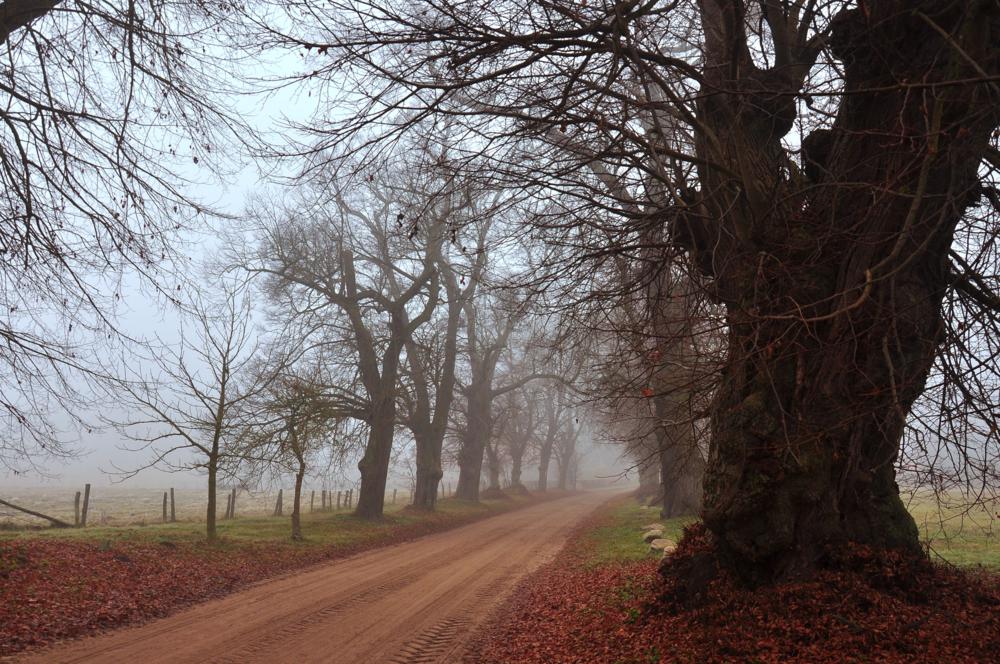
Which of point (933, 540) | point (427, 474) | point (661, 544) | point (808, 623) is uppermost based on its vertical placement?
point (427, 474)

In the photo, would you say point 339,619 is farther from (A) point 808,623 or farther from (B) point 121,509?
(B) point 121,509

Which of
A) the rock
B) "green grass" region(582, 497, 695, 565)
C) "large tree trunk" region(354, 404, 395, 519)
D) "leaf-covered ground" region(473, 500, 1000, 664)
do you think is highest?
"large tree trunk" region(354, 404, 395, 519)

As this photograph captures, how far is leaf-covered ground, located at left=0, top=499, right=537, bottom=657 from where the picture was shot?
7176 millimetres

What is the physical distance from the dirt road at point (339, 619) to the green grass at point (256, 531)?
110 inches

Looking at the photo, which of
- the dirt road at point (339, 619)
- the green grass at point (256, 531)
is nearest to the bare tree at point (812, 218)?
the dirt road at point (339, 619)

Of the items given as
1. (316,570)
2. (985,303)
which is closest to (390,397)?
(316,570)

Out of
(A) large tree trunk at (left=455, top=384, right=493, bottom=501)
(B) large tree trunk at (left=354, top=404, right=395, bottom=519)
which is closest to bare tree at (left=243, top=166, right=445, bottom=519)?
(B) large tree trunk at (left=354, top=404, right=395, bottom=519)

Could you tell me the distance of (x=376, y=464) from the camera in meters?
21.1

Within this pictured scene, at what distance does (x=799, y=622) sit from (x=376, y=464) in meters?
17.9

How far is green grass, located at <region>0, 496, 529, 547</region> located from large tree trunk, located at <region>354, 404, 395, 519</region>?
1.76 feet

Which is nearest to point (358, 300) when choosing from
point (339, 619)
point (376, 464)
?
point (376, 464)

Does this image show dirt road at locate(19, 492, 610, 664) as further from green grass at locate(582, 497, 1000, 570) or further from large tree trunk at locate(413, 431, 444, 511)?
large tree trunk at locate(413, 431, 444, 511)

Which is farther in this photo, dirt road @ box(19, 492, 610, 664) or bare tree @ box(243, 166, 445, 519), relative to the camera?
bare tree @ box(243, 166, 445, 519)

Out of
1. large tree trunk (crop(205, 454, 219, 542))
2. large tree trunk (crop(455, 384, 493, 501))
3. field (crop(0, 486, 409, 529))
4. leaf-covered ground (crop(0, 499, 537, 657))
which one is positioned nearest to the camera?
leaf-covered ground (crop(0, 499, 537, 657))
